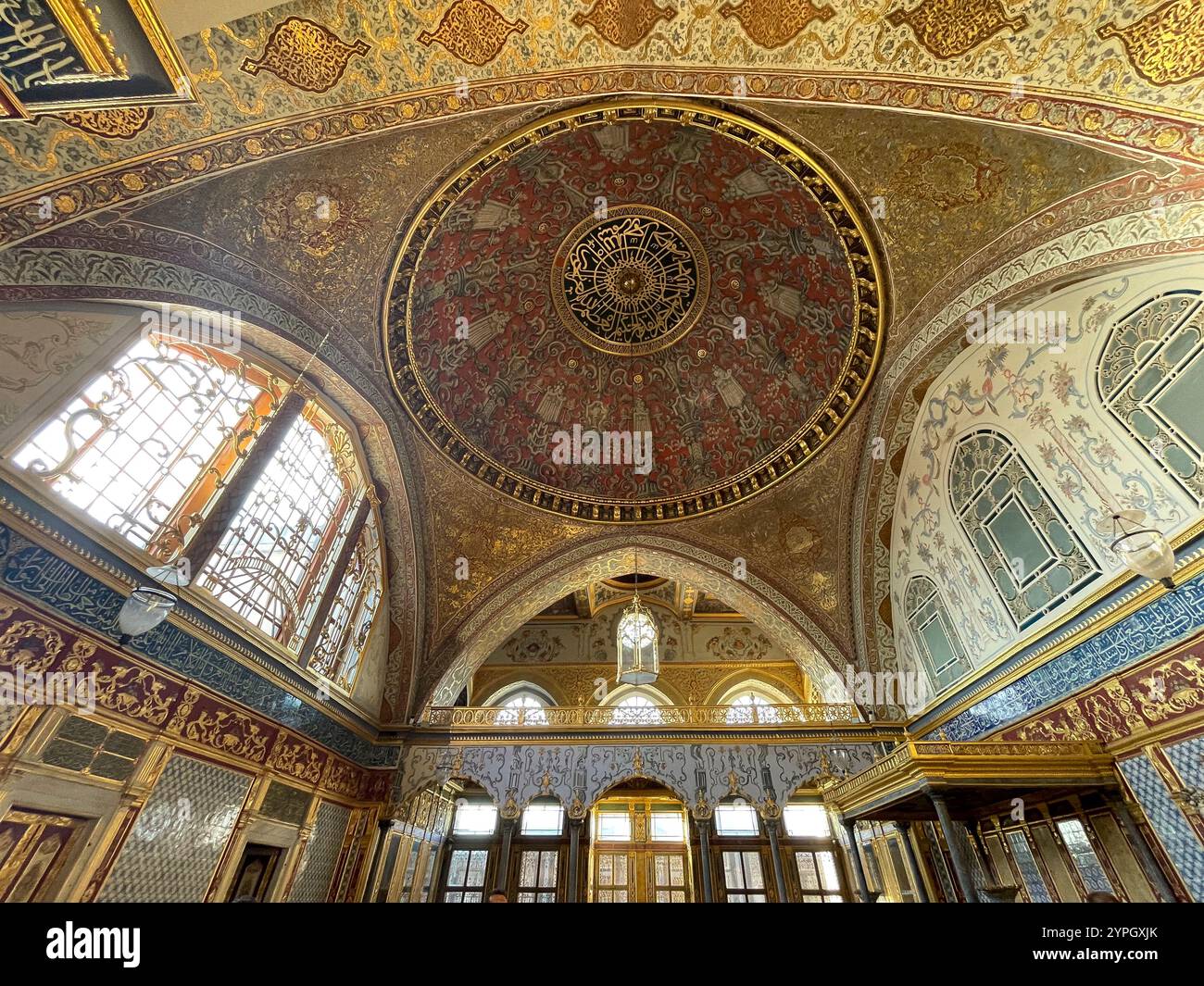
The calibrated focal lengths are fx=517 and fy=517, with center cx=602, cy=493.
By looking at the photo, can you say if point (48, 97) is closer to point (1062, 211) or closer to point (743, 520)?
point (1062, 211)

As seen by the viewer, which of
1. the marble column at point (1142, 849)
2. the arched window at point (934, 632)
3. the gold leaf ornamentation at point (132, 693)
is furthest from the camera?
the arched window at point (934, 632)

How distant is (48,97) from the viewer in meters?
2.98

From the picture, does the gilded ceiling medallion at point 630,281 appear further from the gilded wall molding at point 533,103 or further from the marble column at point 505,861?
the marble column at point 505,861

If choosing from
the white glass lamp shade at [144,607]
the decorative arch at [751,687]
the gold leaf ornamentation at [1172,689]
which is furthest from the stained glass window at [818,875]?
the white glass lamp shade at [144,607]

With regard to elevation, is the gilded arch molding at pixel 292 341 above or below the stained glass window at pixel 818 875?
above

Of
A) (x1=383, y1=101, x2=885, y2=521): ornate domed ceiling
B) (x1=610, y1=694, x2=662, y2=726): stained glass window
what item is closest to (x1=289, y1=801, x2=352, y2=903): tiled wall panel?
(x1=610, y1=694, x2=662, y2=726): stained glass window

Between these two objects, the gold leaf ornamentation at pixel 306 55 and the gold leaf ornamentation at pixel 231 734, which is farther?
the gold leaf ornamentation at pixel 231 734

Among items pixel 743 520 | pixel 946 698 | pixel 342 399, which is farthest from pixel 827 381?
pixel 342 399

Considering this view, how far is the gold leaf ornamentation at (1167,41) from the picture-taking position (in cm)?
336

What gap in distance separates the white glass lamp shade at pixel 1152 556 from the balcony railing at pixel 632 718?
213 inches

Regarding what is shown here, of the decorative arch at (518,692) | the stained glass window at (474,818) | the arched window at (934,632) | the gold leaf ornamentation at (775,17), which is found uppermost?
the gold leaf ornamentation at (775,17)

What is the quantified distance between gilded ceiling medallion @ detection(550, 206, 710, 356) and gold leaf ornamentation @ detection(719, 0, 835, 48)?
410 centimetres

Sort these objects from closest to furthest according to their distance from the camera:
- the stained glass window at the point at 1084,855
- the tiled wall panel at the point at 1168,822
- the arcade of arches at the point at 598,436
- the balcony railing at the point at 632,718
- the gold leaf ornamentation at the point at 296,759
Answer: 1. the arcade of arches at the point at 598,436
2. the tiled wall panel at the point at 1168,822
3. the stained glass window at the point at 1084,855
4. the gold leaf ornamentation at the point at 296,759
5. the balcony railing at the point at 632,718

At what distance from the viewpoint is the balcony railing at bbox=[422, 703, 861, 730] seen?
901 cm
